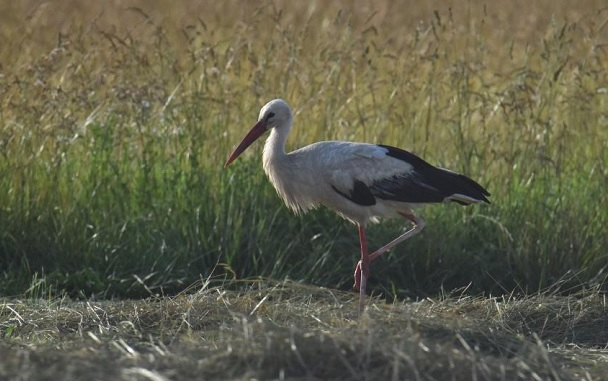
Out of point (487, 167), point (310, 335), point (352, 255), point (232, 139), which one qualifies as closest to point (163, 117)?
point (232, 139)

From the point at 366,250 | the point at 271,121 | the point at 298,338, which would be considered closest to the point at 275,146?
the point at 271,121

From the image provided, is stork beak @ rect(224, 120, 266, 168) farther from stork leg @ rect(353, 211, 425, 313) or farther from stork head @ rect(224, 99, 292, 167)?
stork leg @ rect(353, 211, 425, 313)

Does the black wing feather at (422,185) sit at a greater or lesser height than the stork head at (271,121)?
lesser

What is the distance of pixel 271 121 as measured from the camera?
254 inches

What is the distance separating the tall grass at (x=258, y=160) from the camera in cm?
646

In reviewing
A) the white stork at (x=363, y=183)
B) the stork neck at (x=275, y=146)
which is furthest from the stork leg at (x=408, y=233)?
the stork neck at (x=275, y=146)

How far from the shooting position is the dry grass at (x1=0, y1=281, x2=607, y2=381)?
13.6 ft

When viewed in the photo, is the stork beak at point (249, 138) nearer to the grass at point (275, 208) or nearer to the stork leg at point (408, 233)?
the grass at point (275, 208)

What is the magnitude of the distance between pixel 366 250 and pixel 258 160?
1.06m

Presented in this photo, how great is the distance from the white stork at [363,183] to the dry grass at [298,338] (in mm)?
417

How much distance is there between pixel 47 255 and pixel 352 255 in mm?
1509

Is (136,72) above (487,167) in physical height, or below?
above

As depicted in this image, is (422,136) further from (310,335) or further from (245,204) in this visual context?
(310,335)

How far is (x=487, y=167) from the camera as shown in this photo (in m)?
7.20
